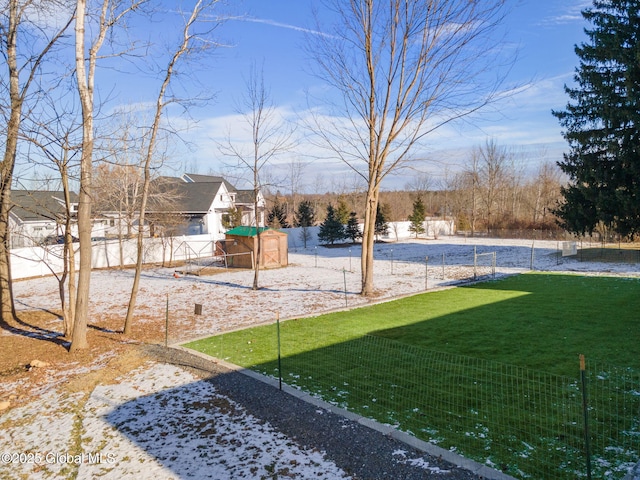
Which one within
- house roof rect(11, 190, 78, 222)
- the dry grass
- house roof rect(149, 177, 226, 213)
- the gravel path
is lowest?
the dry grass

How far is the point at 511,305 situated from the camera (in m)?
12.3

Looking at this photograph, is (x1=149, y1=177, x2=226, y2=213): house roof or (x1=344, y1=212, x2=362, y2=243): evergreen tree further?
(x1=344, y1=212, x2=362, y2=243): evergreen tree

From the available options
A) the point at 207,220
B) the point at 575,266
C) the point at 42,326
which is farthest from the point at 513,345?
the point at 207,220

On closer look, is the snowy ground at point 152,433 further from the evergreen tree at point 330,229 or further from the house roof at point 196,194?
the house roof at point 196,194

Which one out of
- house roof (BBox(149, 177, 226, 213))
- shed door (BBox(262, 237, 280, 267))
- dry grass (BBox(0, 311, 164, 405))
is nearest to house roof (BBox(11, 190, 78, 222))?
dry grass (BBox(0, 311, 164, 405))

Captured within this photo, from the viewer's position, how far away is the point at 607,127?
17234 mm

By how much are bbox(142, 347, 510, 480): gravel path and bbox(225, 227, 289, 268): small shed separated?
16.3 m

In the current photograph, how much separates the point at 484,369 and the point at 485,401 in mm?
1474

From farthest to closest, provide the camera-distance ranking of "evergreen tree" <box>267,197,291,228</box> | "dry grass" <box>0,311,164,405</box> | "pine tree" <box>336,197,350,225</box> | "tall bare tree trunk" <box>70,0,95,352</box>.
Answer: "pine tree" <box>336,197,350,225</box> < "evergreen tree" <box>267,197,291,228</box> < "tall bare tree trunk" <box>70,0,95,352</box> < "dry grass" <box>0,311,164,405</box>

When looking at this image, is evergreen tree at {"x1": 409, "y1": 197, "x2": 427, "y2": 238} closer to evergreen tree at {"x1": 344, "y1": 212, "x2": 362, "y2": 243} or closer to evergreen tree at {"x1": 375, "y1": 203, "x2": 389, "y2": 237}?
evergreen tree at {"x1": 375, "y1": 203, "x2": 389, "y2": 237}

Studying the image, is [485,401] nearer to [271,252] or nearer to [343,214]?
[271,252]

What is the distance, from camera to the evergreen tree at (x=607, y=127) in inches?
622

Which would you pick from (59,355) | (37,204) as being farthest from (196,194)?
(59,355)

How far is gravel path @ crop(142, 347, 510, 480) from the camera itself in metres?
4.03
